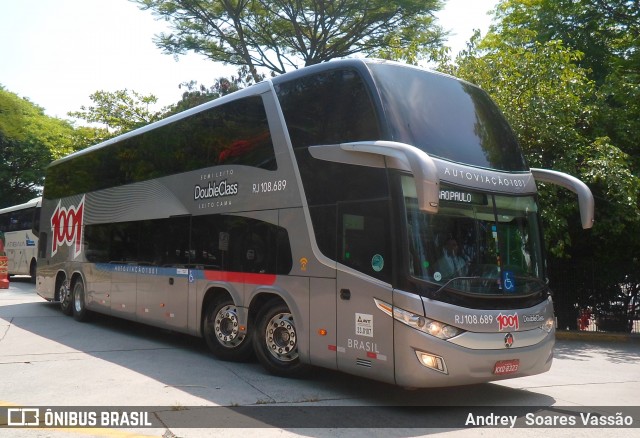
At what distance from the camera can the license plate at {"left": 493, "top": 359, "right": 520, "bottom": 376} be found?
23.9 ft

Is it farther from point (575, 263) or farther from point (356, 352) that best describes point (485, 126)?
point (575, 263)

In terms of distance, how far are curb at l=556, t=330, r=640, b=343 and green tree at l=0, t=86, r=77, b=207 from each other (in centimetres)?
3498

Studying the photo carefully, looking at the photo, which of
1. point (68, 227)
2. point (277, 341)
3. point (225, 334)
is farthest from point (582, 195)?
point (68, 227)

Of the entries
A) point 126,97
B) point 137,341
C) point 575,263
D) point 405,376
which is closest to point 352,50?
point 126,97

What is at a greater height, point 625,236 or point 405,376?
point 625,236

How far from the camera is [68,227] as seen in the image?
53.6 ft

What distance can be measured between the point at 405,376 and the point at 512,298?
65.4 inches

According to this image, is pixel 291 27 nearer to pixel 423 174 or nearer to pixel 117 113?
pixel 117 113

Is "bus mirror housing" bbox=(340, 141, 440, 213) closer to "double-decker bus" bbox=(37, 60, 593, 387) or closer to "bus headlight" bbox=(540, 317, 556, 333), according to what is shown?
"double-decker bus" bbox=(37, 60, 593, 387)

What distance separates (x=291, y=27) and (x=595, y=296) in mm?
16170

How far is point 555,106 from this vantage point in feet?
49.8

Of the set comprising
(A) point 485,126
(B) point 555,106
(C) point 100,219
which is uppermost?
(B) point 555,106

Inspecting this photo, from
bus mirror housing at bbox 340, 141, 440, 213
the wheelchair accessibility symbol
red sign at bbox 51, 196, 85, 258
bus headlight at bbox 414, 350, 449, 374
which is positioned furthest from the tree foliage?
red sign at bbox 51, 196, 85, 258

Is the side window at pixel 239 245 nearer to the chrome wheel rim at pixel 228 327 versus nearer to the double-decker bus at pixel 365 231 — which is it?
the double-decker bus at pixel 365 231
